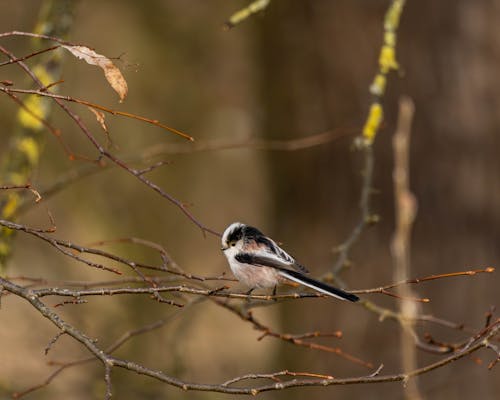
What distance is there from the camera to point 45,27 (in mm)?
4316

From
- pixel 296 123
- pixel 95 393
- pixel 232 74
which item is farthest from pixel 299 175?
pixel 232 74

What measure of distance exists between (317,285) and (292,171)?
335cm

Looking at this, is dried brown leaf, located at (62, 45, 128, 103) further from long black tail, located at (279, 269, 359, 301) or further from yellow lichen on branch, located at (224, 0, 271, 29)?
yellow lichen on branch, located at (224, 0, 271, 29)

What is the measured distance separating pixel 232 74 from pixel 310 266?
12.7 feet

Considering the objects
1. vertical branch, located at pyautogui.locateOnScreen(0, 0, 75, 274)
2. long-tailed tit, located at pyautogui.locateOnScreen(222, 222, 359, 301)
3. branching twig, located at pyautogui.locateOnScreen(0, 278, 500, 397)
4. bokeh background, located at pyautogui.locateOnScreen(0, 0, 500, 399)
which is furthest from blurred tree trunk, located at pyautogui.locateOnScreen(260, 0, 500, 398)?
branching twig, located at pyautogui.locateOnScreen(0, 278, 500, 397)

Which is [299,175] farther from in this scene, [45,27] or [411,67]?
[45,27]

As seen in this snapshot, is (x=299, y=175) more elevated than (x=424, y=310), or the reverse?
(x=299, y=175)

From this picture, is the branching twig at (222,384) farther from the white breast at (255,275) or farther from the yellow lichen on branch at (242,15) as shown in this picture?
the yellow lichen on branch at (242,15)

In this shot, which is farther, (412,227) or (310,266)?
(310,266)

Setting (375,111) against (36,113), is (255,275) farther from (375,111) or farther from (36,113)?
(36,113)

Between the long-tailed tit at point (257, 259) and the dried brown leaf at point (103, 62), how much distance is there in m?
0.92

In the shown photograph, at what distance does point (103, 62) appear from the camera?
8.20ft

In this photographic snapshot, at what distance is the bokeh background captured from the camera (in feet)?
16.3

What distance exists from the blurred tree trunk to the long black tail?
2123 mm
